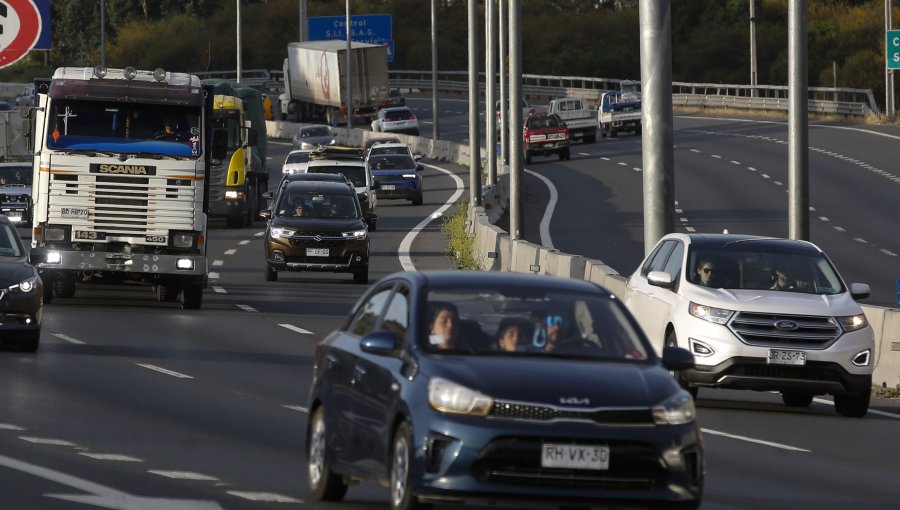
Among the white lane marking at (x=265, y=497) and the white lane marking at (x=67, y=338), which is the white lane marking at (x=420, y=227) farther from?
the white lane marking at (x=265, y=497)

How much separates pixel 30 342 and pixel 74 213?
645cm

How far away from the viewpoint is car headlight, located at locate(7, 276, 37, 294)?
808 inches

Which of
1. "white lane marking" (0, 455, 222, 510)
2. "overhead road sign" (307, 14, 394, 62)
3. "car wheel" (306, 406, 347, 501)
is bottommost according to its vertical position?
"white lane marking" (0, 455, 222, 510)

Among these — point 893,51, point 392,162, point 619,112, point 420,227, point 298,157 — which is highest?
point 893,51

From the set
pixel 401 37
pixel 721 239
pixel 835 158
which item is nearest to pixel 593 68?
pixel 401 37

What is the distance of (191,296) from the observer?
28375 millimetres

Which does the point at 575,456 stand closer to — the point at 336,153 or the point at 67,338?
the point at 67,338

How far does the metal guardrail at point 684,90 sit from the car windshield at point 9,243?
72.1m

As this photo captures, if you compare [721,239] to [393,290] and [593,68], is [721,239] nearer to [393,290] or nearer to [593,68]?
[393,290]

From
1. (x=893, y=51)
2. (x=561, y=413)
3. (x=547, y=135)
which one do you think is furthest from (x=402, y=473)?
(x=547, y=135)

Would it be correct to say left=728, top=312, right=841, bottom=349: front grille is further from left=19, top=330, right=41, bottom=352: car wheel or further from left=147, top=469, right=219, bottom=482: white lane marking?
left=19, top=330, right=41, bottom=352: car wheel

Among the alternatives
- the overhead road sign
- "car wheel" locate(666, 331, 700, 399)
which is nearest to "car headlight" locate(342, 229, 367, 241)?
"car wheel" locate(666, 331, 700, 399)

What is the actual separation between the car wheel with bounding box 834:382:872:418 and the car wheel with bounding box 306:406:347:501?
7553mm

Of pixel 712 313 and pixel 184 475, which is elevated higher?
pixel 712 313
